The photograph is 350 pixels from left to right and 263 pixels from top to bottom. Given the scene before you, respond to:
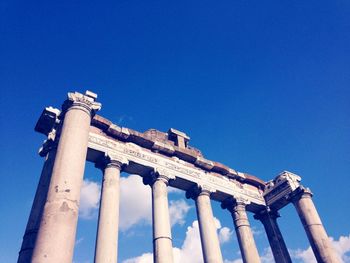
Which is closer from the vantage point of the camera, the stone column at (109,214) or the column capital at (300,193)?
the stone column at (109,214)

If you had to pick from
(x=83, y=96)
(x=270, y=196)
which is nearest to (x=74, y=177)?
(x=83, y=96)

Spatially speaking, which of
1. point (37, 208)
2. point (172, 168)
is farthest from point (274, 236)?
point (37, 208)

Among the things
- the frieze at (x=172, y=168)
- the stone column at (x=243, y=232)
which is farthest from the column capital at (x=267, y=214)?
the stone column at (x=243, y=232)

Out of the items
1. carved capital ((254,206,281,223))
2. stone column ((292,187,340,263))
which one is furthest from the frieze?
stone column ((292,187,340,263))

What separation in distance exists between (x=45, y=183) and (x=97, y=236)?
11.6 feet

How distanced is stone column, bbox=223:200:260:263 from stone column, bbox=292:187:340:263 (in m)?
3.54

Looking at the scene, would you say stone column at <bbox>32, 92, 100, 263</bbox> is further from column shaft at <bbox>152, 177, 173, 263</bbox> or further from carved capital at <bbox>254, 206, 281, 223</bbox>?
carved capital at <bbox>254, 206, 281, 223</bbox>

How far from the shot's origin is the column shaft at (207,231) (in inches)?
682

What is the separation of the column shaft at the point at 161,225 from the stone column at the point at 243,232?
6183 mm

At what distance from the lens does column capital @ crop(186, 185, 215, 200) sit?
20328mm

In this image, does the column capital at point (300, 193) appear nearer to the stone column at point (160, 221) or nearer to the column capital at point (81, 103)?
the stone column at point (160, 221)

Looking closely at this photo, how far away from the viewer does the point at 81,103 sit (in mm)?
13328

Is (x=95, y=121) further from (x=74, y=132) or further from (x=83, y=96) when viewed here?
(x=74, y=132)

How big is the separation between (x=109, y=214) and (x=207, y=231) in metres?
6.46
